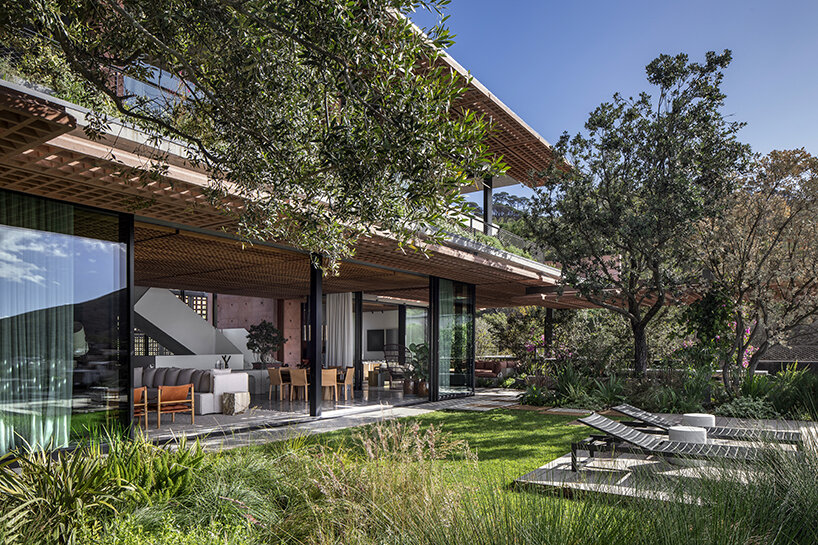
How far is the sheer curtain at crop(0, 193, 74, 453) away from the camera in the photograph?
6.27m

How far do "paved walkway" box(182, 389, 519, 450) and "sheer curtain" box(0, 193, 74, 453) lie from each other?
181cm

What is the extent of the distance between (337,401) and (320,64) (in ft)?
37.0

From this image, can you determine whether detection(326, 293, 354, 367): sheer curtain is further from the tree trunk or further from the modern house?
the tree trunk

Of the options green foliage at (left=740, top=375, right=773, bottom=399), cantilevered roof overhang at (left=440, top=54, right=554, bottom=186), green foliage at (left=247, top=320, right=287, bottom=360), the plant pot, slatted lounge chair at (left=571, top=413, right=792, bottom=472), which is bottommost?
the plant pot

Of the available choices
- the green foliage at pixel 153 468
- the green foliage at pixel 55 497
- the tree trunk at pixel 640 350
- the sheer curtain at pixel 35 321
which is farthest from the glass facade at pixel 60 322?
the tree trunk at pixel 640 350

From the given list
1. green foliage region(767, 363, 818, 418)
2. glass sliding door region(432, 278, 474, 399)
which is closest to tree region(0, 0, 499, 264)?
green foliage region(767, 363, 818, 418)

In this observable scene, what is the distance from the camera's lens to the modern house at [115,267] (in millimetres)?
5391

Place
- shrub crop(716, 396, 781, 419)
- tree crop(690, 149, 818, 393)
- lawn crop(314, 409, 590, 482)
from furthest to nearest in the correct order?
tree crop(690, 149, 818, 393) < shrub crop(716, 396, 781, 419) < lawn crop(314, 409, 590, 482)

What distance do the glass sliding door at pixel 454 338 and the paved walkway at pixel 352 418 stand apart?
1.38 ft

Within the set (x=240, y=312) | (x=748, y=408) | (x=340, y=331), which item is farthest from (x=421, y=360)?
(x=240, y=312)

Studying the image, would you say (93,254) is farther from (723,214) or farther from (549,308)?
(549,308)

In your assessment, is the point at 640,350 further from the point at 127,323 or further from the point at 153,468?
the point at 153,468

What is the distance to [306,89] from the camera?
3.87m

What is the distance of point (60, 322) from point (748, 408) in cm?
1100
